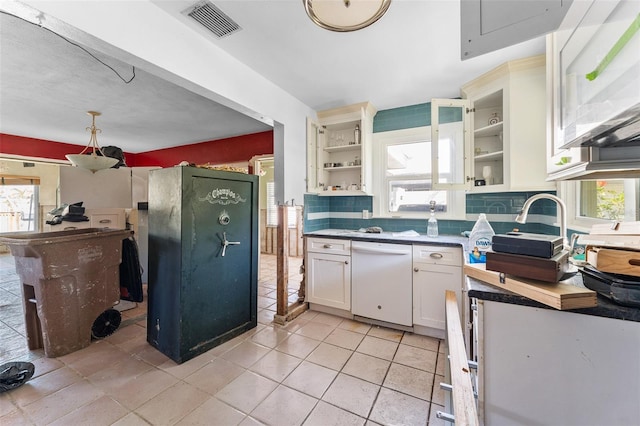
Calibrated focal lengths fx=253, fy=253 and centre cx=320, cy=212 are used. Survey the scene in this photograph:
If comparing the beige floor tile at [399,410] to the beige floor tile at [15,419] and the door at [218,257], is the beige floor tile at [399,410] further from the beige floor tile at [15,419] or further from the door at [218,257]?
the beige floor tile at [15,419]

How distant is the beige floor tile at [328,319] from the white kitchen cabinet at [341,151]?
4.84ft

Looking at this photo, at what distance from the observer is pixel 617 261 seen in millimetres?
878

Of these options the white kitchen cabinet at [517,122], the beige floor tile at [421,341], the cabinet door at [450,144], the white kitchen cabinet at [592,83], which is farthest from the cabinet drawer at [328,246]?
the white kitchen cabinet at [592,83]

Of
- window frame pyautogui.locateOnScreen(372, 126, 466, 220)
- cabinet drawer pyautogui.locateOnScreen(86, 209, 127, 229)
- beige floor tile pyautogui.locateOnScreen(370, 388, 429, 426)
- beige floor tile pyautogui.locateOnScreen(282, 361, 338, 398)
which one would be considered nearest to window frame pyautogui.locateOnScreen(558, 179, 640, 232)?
window frame pyautogui.locateOnScreen(372, 126, 466, 220)

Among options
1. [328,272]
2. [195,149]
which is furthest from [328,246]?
[195,149]

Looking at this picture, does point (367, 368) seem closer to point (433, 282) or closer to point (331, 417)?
point (331, 417)

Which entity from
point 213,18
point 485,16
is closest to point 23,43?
point 213,18

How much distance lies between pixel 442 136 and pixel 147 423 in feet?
10.3

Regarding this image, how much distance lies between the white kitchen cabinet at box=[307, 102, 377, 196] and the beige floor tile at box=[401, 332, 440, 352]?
162 centimetres

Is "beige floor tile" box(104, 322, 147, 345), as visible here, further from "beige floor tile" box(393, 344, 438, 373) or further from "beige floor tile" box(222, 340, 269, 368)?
"beige floor tile" box(393, 344, 438, 373)

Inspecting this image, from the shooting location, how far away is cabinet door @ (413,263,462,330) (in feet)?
7.61

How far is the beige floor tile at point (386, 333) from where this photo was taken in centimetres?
243

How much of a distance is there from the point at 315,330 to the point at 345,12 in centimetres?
263

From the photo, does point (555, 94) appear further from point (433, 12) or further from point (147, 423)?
point (147, 423)
